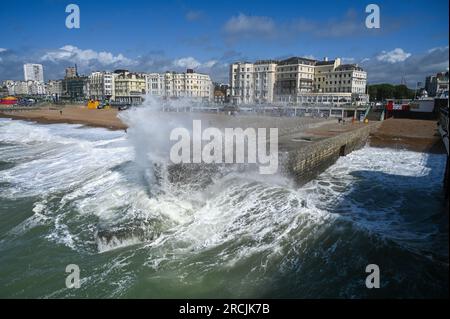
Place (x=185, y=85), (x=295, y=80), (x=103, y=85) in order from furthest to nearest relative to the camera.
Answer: (x=103, y=85) → (x=185, y=85) → (x=295, y=80)

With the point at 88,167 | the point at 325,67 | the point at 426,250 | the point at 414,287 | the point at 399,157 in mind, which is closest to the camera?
the point at 414,287

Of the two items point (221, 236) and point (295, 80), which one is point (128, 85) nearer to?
point (295, 80)

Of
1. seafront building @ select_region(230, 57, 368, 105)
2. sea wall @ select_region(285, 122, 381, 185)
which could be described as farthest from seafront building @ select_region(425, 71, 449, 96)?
sea wall @ select_region(285, 122, 381, 185)

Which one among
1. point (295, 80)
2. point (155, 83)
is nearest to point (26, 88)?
point (155, 83)

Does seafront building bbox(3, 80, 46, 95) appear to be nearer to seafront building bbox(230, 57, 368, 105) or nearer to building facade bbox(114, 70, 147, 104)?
building facade bbox(114, 70, 147, 104)
